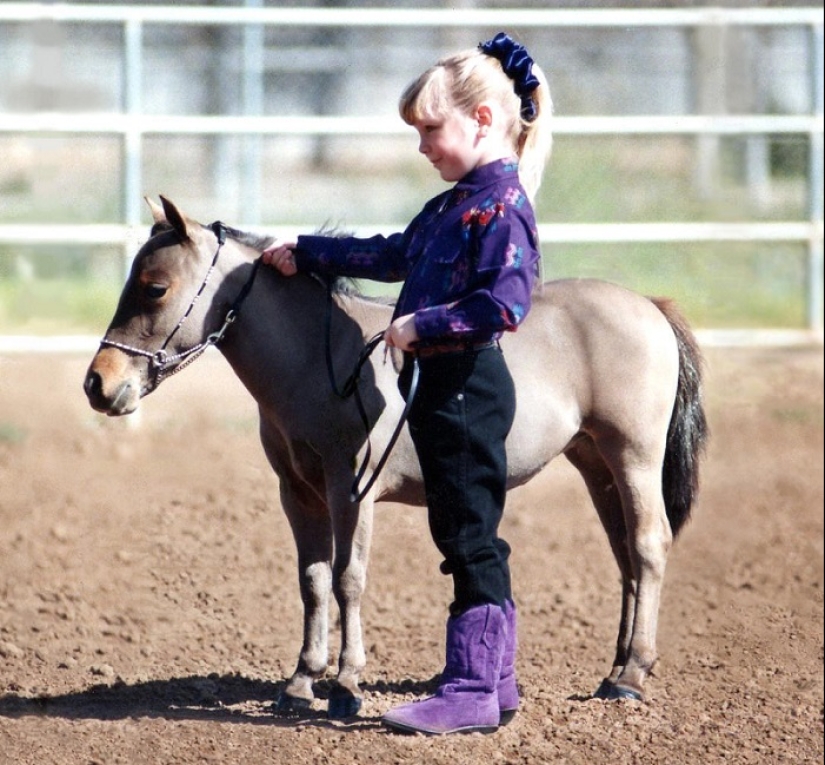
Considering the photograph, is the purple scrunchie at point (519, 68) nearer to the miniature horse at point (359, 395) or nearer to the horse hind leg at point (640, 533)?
the miniature horse at point (359, 395)

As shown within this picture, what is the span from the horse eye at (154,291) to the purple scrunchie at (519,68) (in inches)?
41.3

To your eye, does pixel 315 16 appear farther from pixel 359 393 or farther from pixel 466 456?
pixel 466 456

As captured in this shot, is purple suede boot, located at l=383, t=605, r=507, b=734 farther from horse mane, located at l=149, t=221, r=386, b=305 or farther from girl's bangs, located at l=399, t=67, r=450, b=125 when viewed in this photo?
girl's bangs, located at l=399, t=67, r=450, b=125

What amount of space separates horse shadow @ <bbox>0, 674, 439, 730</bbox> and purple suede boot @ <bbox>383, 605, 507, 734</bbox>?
27 centimetres

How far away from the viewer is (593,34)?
39.2 feet

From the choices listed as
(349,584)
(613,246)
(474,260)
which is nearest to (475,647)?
(349,584)

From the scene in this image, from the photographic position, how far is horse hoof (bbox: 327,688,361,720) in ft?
12.2

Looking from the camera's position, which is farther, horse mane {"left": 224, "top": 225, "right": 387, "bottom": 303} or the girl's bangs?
horse mane {"left": 224, "top": 225, "right": 387, "bottom": 303}

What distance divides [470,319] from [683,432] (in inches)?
58.2

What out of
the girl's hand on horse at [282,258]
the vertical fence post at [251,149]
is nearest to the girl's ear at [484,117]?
the girl's hand on horse at [282,258]

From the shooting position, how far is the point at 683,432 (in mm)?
4434

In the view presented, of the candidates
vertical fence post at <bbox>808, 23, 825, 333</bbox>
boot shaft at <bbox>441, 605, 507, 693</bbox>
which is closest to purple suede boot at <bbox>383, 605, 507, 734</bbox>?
boot shaft at <bbox>441, 605, 507, 693</bbox>

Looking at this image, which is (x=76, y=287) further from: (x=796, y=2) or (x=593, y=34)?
(x=796, y=2)

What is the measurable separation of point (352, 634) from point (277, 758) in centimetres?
50
